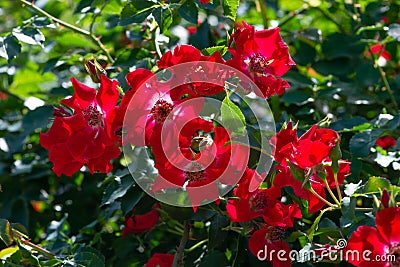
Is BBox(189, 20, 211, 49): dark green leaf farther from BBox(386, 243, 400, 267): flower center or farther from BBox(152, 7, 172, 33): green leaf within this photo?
BBox(386, 243, 400, 267): flower center

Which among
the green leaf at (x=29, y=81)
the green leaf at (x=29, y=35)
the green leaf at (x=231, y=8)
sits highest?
the green leaf at (x=231, y=8)

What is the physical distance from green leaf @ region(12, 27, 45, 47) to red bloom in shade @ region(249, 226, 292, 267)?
0.64m

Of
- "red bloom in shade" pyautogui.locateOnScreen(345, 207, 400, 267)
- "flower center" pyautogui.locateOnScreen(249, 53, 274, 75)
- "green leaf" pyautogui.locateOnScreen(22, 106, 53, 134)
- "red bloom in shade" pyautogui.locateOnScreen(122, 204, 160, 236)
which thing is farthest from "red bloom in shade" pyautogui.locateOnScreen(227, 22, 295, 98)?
"green leaf" pyautogui.locateOnScreen(22, 106, 53, 134)

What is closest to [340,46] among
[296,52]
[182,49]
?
[296,52]

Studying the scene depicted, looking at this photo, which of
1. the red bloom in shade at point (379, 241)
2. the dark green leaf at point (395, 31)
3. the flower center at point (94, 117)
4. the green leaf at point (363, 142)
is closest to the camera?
Answer: the red bloom in shade at point (379, 241)

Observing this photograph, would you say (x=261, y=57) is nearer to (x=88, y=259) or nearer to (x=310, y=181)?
(x=310, y=181)

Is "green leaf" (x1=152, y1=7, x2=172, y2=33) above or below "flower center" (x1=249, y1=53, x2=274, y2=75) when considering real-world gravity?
above

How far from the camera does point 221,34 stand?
6.38 ft

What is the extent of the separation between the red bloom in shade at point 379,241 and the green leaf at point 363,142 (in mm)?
414

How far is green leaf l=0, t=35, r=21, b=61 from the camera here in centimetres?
136

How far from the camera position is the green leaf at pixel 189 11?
1.25m

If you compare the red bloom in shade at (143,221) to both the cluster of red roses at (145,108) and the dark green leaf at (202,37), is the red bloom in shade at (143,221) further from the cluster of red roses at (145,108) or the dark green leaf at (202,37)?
the dark green leaf at (202,37)

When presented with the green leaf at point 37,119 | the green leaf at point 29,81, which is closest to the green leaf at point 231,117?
the green leaf at point 37,119

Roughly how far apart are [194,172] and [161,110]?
120 mm
